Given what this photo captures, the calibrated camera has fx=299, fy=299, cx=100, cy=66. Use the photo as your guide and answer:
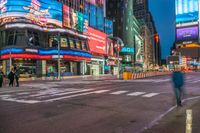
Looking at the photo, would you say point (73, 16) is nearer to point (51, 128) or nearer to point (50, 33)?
point (50, 33)

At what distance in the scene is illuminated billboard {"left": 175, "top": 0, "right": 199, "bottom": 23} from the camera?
18500cm

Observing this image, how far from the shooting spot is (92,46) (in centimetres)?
8481

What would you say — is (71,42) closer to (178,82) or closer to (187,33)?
(178,82)

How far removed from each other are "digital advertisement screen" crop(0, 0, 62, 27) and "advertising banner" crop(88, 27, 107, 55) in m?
18.6

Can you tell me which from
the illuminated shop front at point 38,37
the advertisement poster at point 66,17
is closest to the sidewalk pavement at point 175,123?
the illuminated shop front at point 38,37

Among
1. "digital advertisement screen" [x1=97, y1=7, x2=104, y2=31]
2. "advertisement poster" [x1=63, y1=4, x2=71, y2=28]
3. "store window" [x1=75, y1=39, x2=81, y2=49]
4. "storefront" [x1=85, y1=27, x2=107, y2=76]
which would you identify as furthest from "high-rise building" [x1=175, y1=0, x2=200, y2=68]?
"advertisement poster" [x1=63, y1=4, x2=71, y2=28]

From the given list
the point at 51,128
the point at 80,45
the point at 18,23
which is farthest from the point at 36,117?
the point at 80,45

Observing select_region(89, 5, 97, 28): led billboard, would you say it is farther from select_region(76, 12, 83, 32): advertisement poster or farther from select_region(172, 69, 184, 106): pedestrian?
select_region(172, 69, 184, 106): pedestrian

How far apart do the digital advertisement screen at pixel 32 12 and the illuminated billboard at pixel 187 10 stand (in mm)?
136138

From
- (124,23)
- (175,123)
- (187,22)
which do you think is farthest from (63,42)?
(187,22)

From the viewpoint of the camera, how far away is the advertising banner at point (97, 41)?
3305 inches

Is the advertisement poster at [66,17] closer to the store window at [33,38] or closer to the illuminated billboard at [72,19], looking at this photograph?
the illuminated billboard at [72,19]

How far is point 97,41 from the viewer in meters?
89.2

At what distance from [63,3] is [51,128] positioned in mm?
66287
